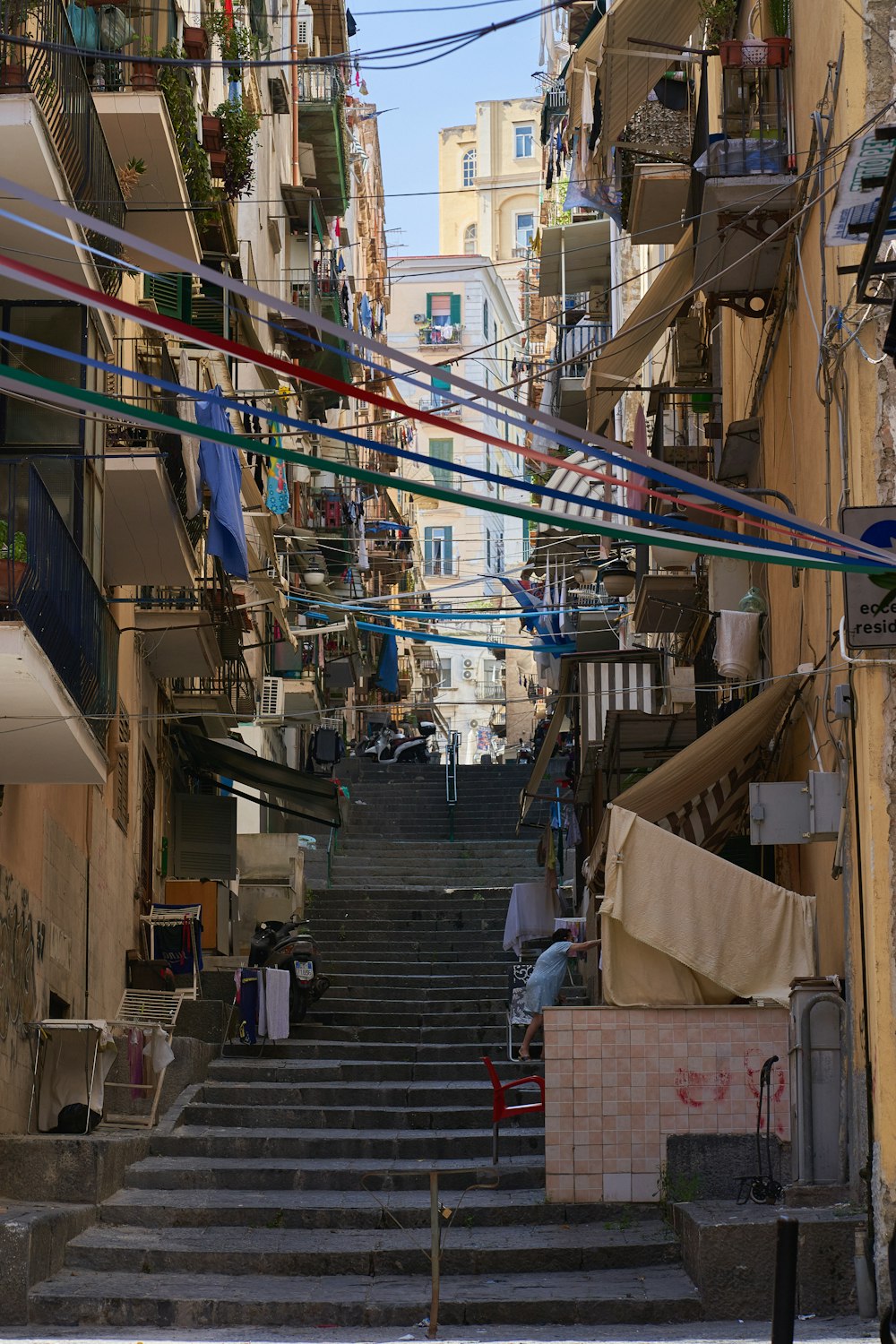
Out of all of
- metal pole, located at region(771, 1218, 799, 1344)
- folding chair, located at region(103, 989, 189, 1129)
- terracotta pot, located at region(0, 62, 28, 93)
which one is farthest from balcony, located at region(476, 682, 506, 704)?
metal pole, located at region(771, 1218, 799, 1344)

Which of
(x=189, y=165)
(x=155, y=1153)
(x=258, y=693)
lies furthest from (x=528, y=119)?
(x=155, y=1153)

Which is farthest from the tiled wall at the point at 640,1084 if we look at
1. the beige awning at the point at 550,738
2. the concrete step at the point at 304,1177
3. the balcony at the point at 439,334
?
the balcony at the point at 439,334

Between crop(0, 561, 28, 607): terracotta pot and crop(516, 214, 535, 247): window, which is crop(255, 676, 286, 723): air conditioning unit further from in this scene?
crop(516, 214, 535, 247): window

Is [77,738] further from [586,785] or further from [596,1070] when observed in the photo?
[586,785]

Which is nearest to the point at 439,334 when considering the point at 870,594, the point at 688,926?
the point at 688,926

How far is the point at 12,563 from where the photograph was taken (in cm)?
1076

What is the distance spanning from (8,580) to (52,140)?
3.25 metres

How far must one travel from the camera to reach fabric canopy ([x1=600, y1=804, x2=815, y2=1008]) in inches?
493

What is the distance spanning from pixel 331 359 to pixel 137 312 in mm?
33130

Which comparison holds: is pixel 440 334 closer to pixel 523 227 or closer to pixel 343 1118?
pixel 523 227

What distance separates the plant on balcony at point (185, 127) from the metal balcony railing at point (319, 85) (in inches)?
765

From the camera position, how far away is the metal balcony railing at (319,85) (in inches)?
1526

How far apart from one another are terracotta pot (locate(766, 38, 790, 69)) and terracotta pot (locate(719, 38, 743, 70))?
21cm

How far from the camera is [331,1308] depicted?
10.7 metres
